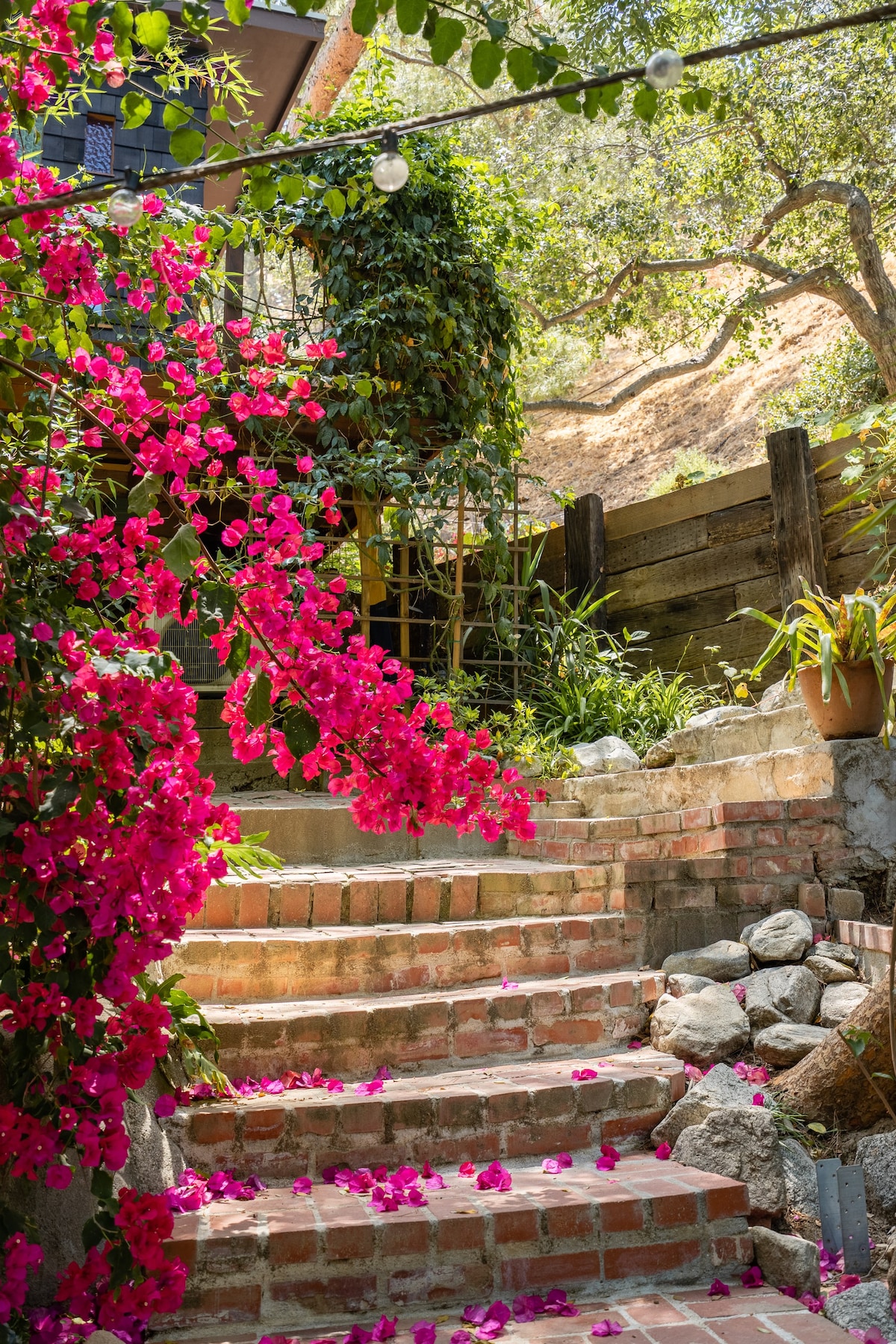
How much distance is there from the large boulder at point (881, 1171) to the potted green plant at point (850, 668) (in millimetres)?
1356

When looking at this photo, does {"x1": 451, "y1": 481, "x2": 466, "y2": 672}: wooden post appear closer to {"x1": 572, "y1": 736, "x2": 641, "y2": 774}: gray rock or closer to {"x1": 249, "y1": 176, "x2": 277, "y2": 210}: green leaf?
{"x1": 572, "y1": 736, "x2": 641, "y2": 774}: gray rock

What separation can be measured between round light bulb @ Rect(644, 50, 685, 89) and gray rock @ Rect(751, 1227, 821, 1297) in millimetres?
2069

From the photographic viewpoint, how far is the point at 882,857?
3.22 meters

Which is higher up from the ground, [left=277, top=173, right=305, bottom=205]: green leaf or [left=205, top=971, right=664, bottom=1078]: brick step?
[left=277, top=173, right=305, bottom=205]: green leaf

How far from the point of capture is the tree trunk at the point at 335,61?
7863mm

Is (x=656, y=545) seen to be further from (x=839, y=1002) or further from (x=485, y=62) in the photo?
(x=485, y=62)

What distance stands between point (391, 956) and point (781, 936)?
111 centimetres

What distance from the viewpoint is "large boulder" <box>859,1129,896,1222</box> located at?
90.0 inches

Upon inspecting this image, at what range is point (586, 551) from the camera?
6254mm

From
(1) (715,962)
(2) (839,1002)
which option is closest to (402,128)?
(2) (839,1002)

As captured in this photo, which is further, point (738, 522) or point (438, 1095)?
point (738, 522)

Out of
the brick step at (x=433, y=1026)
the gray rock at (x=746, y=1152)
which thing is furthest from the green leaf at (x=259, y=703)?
the gray rock at (x=746, y=1152)

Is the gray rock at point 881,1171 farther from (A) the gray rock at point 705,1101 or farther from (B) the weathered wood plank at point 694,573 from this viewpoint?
(B) the weathered wood plank at point 694,573

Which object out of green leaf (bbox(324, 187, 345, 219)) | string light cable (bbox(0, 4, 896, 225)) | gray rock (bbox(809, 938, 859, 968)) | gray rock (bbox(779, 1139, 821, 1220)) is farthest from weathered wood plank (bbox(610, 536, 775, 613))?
string light cable (bbox(0, 4, 896, 225))
